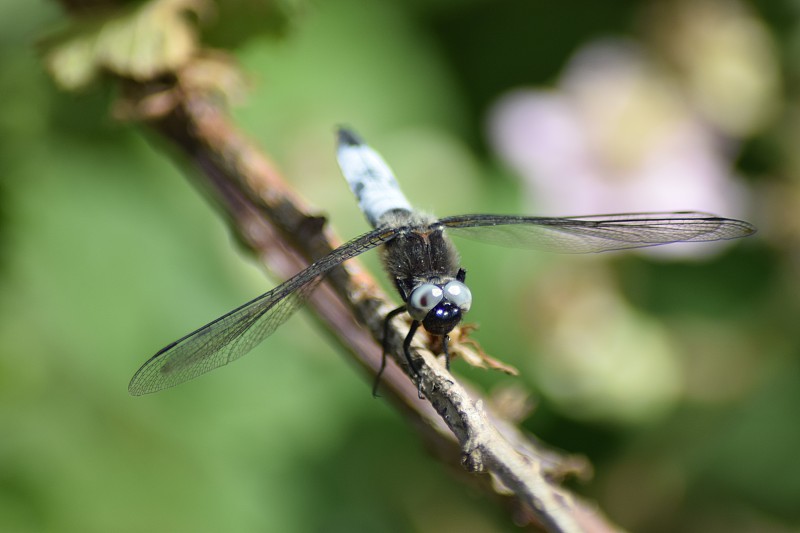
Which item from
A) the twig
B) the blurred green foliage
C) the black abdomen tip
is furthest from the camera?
the blurred green foliage

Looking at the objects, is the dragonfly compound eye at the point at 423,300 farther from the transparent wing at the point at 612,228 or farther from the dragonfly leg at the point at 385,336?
the transparent wing at the point at 612,228

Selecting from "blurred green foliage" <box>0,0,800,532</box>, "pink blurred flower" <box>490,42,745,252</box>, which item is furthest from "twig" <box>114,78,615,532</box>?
"pink blurred flower" <box>490,42,745,252</box>

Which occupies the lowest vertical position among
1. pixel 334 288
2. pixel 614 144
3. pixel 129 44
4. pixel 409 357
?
pixel 409 357

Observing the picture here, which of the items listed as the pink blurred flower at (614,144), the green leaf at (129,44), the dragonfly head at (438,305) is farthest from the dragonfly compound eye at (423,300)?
the pink blurred flower at (614,144)

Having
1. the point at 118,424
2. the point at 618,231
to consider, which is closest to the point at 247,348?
the point at 618,231

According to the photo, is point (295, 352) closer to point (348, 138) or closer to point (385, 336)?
point (348, 138)

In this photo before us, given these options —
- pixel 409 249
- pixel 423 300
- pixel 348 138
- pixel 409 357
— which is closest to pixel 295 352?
pixel 348 138

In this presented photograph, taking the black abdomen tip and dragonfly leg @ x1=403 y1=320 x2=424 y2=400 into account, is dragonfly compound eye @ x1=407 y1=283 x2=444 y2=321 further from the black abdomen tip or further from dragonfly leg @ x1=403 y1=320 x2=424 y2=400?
the black abdomen tip

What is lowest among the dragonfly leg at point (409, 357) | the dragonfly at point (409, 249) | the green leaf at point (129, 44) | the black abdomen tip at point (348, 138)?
the dragonfly leg at point (409, 357)
